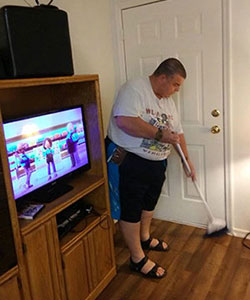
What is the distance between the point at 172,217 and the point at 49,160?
155cm

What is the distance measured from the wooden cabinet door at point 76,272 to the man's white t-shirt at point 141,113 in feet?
2.17

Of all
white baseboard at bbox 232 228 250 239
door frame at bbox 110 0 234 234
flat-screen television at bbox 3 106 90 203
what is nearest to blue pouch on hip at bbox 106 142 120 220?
flat-screen television at bbox 3 106 90 203

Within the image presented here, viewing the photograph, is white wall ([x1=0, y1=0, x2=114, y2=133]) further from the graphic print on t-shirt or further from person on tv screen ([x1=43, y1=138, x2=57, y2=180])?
person on tv screen ([x1=43, y1=138, x2=57, y2=180])

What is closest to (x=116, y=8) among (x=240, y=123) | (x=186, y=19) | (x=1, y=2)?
(x=186, y=19)

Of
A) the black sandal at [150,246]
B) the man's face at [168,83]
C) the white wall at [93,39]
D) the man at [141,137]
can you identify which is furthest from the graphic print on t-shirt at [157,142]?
the black sandal at [150,246]

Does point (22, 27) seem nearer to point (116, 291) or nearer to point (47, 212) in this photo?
point (47, 212)

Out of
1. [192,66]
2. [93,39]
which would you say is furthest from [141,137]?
[93,39]

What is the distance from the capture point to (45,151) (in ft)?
5.26

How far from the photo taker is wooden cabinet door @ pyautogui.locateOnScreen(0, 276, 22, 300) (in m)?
1.31

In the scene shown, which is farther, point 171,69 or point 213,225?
point 213,225

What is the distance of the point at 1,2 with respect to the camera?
1.68 meters

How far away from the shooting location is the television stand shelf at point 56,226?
1.38 meters

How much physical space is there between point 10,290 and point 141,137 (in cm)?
108

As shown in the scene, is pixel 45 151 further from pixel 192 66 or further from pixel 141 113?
pixel 192 66
